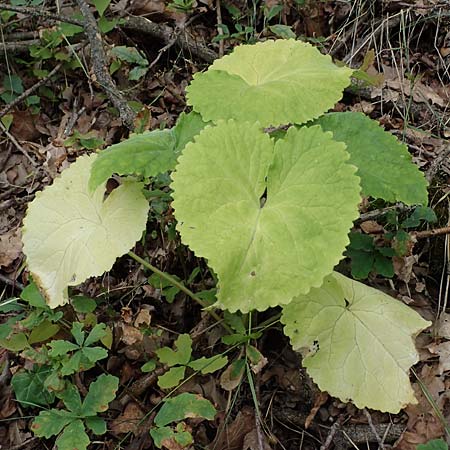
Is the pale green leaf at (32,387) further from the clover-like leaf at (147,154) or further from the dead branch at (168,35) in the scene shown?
the dead branch at (168,35)

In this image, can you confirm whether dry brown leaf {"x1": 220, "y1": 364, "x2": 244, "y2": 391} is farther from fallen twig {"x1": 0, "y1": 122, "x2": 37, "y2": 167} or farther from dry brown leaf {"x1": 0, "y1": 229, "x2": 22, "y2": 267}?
fallen twig {"x1": 0, "y1": 122, "x2": 37, "y2": 167}

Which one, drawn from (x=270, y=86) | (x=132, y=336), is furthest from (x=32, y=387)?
(x=270, y=86)

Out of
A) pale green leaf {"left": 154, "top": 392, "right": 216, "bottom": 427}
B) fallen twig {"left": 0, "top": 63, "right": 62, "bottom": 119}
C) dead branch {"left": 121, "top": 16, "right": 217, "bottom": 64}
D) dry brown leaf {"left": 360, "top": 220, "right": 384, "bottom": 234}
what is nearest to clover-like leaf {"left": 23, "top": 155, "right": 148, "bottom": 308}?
pale green leaf {"left": 154, "top": 392, "right": 216, "bottom": 427}

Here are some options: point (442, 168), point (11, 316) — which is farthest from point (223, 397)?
point (442, 168)

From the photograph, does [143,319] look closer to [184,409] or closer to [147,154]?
[184,409]

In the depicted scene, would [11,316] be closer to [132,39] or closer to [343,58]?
[132,39]

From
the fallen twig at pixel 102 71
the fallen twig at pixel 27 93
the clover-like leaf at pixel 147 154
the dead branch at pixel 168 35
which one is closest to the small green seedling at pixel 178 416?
the clover-like leaf at pixel 147 154
